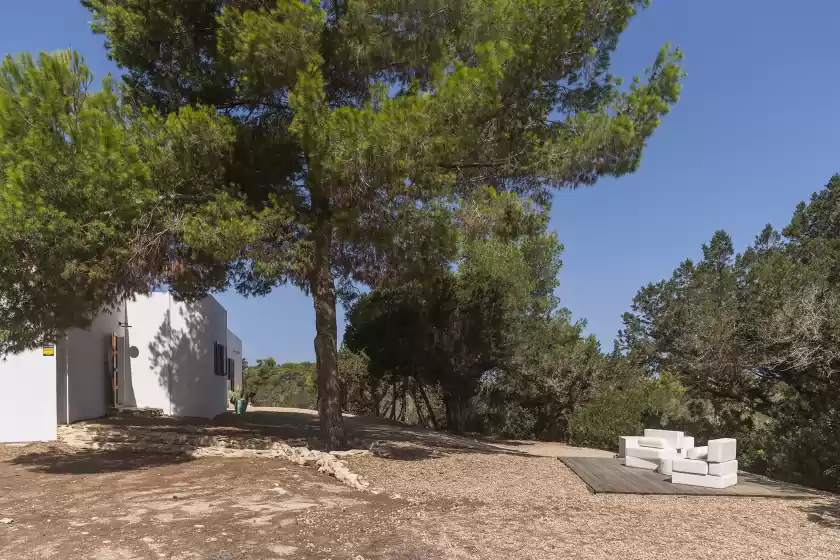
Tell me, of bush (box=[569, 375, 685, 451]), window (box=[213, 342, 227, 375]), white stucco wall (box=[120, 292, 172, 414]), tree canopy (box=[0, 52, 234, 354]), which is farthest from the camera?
window (box=[213, 342, 227, 375])

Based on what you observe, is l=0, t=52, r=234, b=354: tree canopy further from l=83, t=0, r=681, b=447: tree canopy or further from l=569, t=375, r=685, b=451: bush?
l=569, t=375, r=685, b=451: bush

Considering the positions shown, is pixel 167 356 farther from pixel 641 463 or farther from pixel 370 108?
pixel 641 463

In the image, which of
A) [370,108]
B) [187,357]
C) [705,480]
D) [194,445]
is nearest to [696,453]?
[705,480]

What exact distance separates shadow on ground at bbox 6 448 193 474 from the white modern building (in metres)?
1.29

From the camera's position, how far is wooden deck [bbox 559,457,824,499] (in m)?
8.21

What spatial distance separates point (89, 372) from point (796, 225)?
63.5ft

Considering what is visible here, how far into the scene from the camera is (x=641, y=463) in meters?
10.5

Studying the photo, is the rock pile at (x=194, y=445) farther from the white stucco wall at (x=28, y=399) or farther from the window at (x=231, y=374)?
the window at (x=231, y=374)

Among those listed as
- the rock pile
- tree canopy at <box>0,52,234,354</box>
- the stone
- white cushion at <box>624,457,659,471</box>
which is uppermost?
tree canopy at <box>0,52,234,354</box>

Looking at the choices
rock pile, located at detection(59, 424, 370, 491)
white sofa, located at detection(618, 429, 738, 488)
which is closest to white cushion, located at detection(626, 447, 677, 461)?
white sofa, located at detection(618, 429, 738, 488)

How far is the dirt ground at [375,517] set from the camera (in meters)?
5.59

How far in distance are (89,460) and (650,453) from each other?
8631 millimetres

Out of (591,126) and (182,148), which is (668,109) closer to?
(591,126)

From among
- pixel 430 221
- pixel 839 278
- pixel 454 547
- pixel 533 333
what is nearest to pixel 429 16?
pixel 430 221
